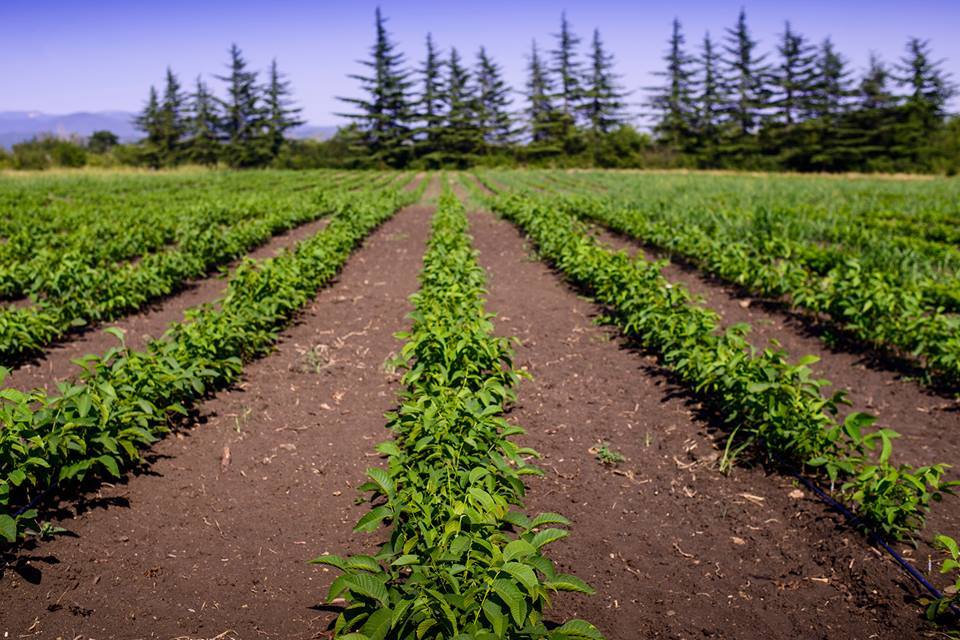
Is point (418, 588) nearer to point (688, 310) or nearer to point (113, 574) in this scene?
point (113, 574)

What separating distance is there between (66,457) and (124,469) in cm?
61

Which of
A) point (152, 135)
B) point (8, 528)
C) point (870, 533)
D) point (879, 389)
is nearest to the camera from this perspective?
point (8, 528)

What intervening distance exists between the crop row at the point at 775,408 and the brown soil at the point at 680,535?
22 cm

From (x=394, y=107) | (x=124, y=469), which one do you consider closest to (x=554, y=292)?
(x=124, y=469)

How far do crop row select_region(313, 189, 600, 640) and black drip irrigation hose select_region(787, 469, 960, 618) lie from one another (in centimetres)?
162

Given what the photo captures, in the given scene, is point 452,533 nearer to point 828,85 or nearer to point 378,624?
point 378,624

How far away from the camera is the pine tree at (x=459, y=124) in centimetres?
5159

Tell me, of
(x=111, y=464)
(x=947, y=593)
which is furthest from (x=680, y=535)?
(x=111, y=464)

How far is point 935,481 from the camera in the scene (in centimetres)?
322

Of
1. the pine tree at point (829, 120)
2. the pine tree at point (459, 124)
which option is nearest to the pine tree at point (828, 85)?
the pine tree at point (829, 120)

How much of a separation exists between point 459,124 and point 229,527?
Result: 52531mm

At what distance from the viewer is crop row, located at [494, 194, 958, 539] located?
349 centimetres

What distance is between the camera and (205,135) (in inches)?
2205

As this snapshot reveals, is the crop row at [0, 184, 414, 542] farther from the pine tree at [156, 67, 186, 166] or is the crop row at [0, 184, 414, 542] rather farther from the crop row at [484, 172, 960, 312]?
the pine tree at [156, 67, 186, 166]
